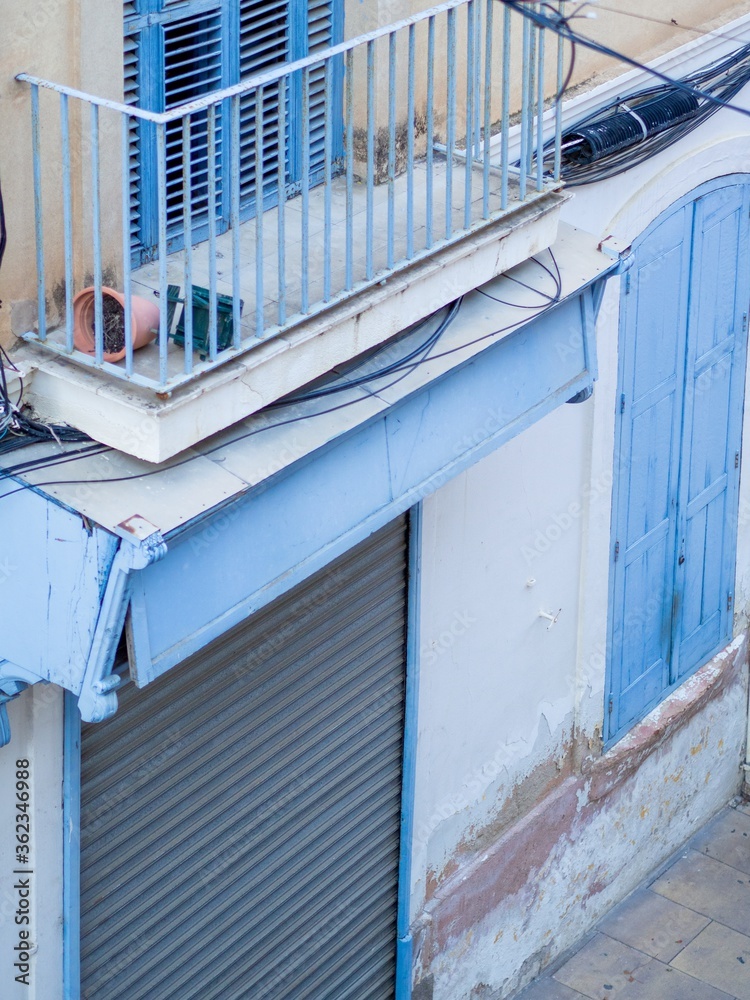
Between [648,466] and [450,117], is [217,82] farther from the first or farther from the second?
[648,466]

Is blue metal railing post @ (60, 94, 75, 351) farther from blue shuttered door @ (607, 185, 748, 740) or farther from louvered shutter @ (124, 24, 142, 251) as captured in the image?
blue shuttered door @ (607, 185, 748, 740)

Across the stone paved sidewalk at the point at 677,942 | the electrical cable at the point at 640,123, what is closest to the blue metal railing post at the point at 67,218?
the electrical cable at the point at 640,123

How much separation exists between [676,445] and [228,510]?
4449 millimetres

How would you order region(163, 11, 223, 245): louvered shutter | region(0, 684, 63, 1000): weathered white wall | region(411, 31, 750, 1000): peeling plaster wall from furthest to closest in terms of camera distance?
region(411, 31, 750, 1000): peeling plaster wall → region(163, 11, 223, 245): louvered shutter → region(0, 684, 63, 1000): weathered white wall

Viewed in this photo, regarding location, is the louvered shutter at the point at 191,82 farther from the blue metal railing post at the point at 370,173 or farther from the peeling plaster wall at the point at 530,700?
the peeling plaster wall at the point at 530,700

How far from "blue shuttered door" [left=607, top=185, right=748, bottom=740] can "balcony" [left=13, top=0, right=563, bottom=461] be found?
1.85 m

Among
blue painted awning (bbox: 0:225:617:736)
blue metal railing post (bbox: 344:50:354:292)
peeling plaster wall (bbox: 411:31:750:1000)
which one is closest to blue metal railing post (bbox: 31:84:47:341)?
blue painted awning (bbox: 0:225:617:736)

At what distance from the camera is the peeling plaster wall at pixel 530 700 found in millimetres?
7035

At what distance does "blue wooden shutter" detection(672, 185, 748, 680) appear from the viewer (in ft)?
27.1

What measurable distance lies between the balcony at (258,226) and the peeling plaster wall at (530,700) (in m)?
1.44

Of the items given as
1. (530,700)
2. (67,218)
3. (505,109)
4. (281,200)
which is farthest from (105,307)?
(530,700)

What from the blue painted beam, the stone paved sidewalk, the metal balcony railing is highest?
the metal balcony railing

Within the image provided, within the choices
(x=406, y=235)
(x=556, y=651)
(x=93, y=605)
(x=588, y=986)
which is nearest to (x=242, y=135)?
(x=406, y=235)

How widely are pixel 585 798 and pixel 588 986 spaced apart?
39.9 inches
